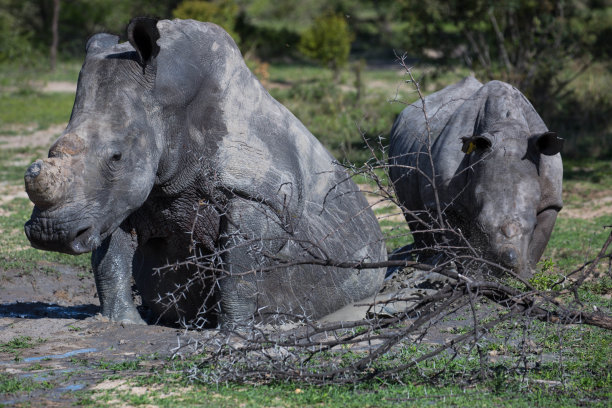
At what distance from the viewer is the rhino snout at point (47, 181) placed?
15.8 ft

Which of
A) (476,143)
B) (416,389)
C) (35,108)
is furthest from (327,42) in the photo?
(416,389)

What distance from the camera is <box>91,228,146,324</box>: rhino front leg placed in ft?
19.3

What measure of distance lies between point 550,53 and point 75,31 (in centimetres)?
1693

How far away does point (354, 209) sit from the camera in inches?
257

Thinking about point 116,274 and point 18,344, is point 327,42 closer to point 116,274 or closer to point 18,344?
point 116,274

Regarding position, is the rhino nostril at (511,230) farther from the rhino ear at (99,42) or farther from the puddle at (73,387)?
the puddle at (73,387)

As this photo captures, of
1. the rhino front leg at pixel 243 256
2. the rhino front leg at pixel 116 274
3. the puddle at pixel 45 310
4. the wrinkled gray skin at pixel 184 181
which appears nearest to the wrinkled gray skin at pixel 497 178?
the wrinkled gray skin at pixel 184 181

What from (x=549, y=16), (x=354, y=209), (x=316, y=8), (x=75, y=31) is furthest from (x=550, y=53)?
(x=316, y=8)

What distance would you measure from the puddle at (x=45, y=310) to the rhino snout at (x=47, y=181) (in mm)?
1908

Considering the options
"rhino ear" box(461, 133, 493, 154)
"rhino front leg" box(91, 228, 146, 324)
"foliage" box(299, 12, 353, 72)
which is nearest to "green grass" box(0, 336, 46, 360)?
"rhino front leg" box(91, 228, 146, 324)

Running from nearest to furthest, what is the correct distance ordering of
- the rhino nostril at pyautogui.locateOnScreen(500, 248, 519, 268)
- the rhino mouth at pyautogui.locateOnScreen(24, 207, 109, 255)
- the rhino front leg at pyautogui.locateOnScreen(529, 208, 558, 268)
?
1. the rhino mouth at pyautogui.locateOnScreen(24, 207, 109, 255)
2. the rhino nostril at pyautogui.locateOnScreen(500, 248, 519, 268)
3. the rhino front leg at pyautogui.locateOnScreen(529, 208, 558, 268)

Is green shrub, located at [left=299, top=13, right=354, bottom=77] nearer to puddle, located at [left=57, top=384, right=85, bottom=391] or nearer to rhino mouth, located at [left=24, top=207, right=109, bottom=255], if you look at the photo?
rhino mouth, located at [left=24, top=207, right=109, bottom=255]

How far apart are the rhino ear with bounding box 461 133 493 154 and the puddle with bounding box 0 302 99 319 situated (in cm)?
312

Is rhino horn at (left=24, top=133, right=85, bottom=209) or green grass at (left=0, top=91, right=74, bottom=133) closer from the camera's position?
rhino horn at (left=24, top=133, right=85, bottom=209)
